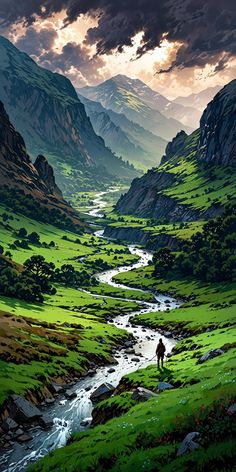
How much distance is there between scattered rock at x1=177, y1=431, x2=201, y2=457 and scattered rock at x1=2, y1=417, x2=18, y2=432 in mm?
29916

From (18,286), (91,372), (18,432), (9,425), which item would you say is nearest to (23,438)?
(18,432)

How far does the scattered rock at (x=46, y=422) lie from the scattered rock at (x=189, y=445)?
29.3 m

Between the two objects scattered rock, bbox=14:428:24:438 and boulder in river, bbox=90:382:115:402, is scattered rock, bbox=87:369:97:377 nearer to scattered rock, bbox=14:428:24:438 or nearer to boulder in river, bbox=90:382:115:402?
boulder in river, bbox=90:382:115:402

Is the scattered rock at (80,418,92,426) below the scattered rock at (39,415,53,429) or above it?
above

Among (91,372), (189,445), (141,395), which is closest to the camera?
(189,445)

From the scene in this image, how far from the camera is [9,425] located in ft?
170

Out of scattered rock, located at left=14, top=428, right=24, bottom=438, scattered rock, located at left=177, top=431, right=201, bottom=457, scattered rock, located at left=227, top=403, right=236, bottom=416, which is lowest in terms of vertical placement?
scattered rock, located at left=14, top=428, right=24, bottom=438

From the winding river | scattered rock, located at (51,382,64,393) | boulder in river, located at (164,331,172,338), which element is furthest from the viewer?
boulder in river, located at (164,331,172,338)

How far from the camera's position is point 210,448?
84.8 ft

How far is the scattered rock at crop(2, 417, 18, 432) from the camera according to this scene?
2020 inches

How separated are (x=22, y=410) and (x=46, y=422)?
3468 millimetres

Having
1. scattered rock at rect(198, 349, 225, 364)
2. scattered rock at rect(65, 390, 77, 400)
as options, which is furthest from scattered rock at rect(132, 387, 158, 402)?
scattered rock at rect(65, 390, 77, 400)

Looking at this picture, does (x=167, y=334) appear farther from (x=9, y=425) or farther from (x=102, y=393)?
(x=9, y=425)

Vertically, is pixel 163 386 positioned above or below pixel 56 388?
above
